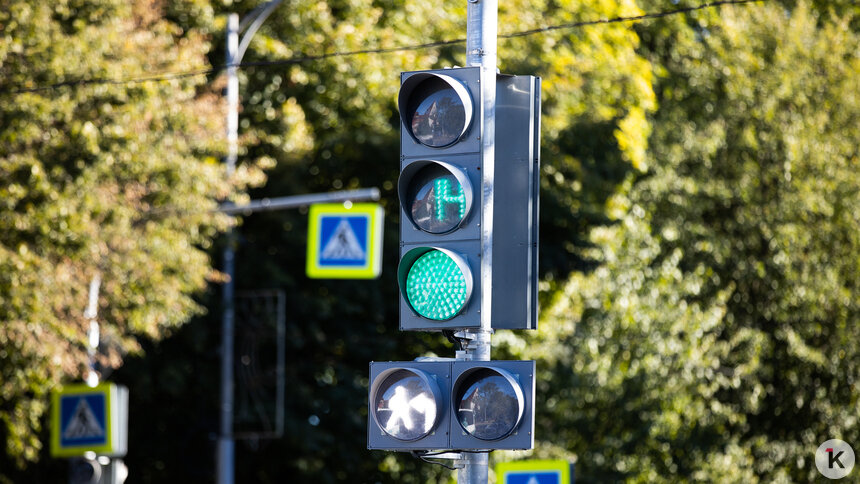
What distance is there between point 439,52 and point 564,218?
3086mm

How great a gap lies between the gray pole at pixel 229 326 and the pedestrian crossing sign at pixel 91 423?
10.9ft

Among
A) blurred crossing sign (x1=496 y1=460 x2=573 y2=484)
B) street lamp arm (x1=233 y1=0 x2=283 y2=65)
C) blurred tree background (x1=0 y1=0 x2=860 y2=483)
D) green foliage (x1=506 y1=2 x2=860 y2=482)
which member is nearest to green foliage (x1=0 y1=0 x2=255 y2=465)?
blurred tree background (x1=0 y1=0 x2=860 y2=483)

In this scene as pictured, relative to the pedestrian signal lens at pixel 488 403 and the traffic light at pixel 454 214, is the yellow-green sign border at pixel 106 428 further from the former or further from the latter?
the pedestrian signal lens at pixel 488 403

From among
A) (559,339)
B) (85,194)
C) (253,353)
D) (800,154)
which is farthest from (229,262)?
(800,154)

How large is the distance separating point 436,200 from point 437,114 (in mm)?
388

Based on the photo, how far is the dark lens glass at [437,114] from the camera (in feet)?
18.6

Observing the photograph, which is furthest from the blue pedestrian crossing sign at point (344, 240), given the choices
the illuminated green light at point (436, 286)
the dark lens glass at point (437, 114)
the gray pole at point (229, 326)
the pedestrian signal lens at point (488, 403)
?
the pedestrian signal lens at point (488, 403)

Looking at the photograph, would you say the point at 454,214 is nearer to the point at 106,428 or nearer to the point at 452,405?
the point at 452,405

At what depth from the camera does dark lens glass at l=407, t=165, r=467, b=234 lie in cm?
559

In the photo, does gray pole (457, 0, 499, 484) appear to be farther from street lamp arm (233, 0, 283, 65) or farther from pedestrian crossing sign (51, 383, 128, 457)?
street lamp arm (233, 0, 283, 65)

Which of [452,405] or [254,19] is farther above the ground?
[254,19]

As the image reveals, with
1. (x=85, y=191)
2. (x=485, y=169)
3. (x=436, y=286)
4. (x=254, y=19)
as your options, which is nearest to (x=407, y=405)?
(x=436, y=286)

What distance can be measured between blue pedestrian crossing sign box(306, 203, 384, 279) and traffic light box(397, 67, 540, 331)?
9262 millimetres

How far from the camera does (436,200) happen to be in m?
5.65
